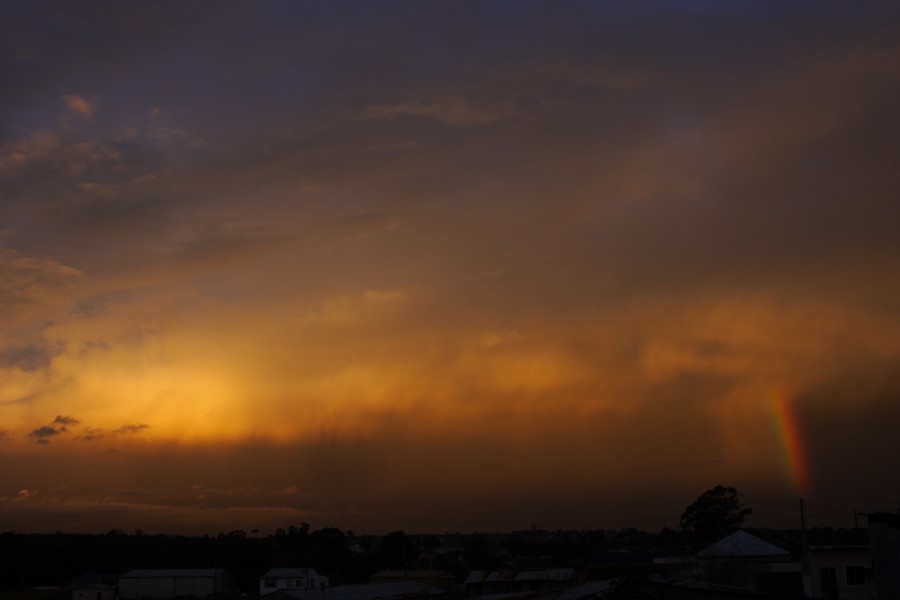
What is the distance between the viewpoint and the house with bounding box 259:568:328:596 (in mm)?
82688

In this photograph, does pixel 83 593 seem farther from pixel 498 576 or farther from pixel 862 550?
pixel 862 550

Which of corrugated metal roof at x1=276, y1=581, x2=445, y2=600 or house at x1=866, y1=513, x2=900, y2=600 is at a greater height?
house at x1=866, y1=513, x2=900, y2=600

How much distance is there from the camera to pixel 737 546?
56625 millimetres

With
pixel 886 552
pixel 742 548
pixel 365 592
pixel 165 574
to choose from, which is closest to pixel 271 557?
pixel 165 574

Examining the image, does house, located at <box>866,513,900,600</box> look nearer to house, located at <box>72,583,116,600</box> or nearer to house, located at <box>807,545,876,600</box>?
house, located at <box>807,545,876,600</box>

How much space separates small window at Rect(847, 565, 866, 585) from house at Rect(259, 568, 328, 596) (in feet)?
171

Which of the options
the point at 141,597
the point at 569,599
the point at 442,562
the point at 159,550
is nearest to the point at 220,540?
the point at 159,550

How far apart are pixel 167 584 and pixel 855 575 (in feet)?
228

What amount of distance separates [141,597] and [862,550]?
71.6 meters

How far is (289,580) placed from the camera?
272 ft

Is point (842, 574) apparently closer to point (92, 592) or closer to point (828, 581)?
point (828, 581)

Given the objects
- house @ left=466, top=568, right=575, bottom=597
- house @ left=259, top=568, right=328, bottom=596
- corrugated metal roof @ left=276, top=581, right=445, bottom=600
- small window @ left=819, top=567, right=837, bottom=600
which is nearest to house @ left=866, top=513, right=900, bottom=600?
small window @ left=819, top=567, right=837, bottom=600

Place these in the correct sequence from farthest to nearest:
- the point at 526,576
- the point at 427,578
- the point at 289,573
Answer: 1. the point at 427,578
2. the point at 289,573
3. the point at 526,576

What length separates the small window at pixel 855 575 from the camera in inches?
1750
